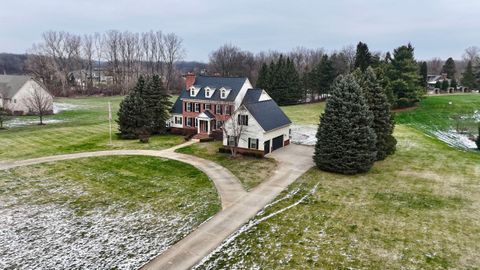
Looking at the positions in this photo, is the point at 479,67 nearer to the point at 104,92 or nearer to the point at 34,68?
the point at 104,92

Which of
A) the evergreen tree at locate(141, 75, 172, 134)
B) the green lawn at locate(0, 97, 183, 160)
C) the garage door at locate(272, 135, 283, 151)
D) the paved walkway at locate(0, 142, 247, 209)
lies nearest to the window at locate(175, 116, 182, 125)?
the evergreen tree at locate(141, 75, 172, 134)

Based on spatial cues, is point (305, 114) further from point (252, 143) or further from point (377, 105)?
point (377, 105)

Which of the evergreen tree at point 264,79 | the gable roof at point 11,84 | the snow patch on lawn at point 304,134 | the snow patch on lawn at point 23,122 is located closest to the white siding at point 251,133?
the snow patch on lawn at point 304,134

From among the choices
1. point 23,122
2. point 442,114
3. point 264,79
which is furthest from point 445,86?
point 23,122

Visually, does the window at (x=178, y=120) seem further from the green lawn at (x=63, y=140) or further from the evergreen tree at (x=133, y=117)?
the evergreen tree at (x=133, y=117)

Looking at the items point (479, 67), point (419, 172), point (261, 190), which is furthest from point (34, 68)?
point (479, 67)

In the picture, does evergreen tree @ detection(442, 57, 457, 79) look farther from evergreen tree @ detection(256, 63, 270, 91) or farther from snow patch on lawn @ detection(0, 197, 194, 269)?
snow patch on lawn @ detection(0, 197, 194, 269)

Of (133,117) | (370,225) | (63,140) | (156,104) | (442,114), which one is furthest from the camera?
(442,114)
